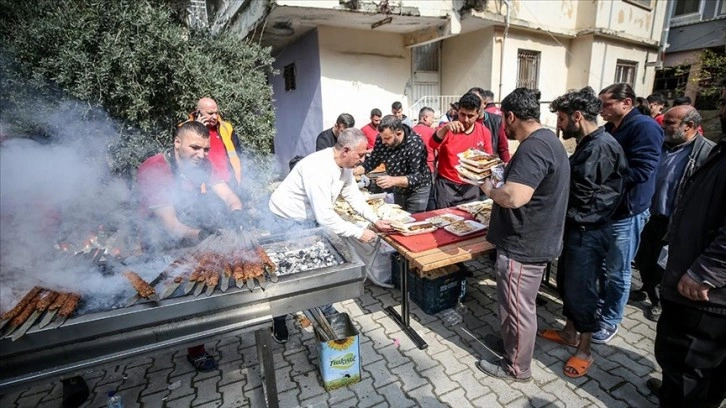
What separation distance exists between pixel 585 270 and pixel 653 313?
168 centimetres

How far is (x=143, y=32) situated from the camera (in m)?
5.48

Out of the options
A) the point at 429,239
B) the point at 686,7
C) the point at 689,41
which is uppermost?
the point at 686,7

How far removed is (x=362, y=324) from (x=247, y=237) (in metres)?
1.71

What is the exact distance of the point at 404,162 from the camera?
4680 mm

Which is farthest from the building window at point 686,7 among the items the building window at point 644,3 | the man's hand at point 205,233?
the man's hand at point 205,233

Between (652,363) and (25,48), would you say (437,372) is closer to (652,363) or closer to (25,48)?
(652,363)

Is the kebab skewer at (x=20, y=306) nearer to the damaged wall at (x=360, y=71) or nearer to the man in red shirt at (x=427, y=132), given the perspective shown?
the man in red shirt at (x=427, y=132)

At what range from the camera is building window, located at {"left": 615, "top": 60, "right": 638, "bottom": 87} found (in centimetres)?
1335

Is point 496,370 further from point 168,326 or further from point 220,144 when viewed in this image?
point 220,144

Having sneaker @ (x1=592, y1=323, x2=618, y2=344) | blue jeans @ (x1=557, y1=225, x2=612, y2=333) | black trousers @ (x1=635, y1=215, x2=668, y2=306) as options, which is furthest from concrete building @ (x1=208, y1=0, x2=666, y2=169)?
sneaker @ (x1=592, y1=323, x2=618, y2=344)

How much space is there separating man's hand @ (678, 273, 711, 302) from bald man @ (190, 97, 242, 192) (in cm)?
409

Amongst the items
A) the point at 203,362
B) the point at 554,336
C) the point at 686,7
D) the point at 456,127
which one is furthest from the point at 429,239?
the point at 686,7

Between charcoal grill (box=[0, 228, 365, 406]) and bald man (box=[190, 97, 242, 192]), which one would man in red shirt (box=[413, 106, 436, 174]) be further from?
charcoal grill (box=[0, 228, 365, 406])

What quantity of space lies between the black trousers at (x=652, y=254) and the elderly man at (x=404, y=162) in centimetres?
257
